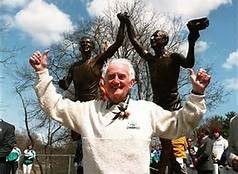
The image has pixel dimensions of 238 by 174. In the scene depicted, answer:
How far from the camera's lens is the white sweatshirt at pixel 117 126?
3.45 m

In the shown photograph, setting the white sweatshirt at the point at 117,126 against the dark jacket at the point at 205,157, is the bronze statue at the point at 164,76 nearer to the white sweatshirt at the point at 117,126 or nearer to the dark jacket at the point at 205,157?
the white sweatshirt at the point at 117,126

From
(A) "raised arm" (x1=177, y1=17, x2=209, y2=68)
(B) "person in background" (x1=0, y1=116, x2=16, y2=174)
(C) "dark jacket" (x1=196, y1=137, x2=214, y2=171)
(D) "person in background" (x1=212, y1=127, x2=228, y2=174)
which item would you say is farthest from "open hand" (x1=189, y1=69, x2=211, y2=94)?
(C) "dark jacket" (x1=196, y1=137, x2=214, y2=171)

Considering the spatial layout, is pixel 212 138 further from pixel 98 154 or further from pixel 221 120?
pixel 221 120

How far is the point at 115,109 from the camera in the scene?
11.9ft

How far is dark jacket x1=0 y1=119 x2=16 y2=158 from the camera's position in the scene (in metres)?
8.70

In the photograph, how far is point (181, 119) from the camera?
3502mm

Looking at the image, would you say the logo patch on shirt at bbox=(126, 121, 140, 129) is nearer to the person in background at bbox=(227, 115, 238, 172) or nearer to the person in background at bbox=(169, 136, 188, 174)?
the person in background at bbox=(227, 115, 238, 172)

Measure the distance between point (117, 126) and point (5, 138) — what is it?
220 inches

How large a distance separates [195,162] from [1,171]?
5.49 metres

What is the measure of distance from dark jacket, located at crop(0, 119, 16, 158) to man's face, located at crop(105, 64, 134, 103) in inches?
213

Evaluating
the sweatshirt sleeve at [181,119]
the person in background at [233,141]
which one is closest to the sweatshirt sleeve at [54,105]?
the sweatshirt sleeve at [181,119]

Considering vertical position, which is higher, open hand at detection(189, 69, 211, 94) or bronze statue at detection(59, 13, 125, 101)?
bronze statue at detection(59, 13, 125, 101)

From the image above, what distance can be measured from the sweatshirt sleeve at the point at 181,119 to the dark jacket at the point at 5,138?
553cm

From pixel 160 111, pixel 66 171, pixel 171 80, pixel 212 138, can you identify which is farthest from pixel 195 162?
pixel 66 171
